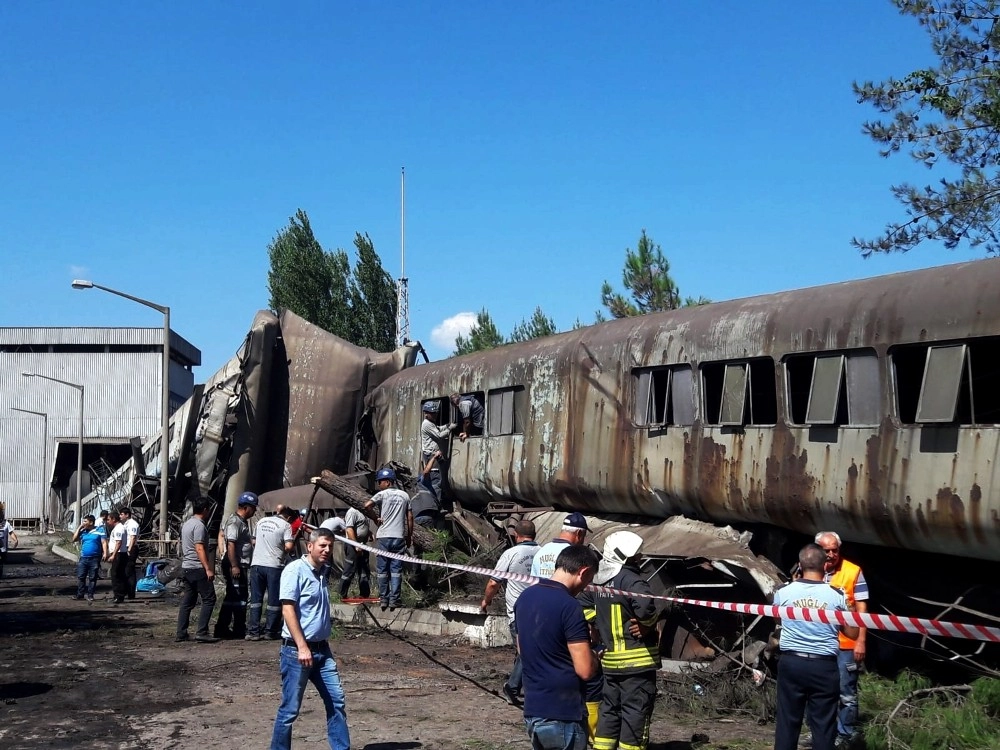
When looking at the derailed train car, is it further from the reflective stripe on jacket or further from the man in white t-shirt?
the man in white t-shirt

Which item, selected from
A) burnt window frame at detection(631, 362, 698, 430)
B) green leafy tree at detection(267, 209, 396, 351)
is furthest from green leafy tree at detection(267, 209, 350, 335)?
burnt window frame at detection(631, 362, 698, 430)

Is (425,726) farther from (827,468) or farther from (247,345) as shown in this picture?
(247,345)

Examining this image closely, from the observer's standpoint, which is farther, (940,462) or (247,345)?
(247,345)

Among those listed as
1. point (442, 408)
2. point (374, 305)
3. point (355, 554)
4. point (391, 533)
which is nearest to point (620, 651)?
point (391, 533)

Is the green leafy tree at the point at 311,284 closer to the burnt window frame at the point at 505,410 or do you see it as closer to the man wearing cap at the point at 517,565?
the burnt window frame at the point at 505,410

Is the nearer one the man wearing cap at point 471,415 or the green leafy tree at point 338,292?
the man wearing cap at point 471,415

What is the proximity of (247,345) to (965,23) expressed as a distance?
14422mm

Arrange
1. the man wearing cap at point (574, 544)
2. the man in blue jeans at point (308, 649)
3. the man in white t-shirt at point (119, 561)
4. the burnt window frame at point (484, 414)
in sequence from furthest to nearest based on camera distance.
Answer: the man in white t-shirt at point (119, 561), the burnt window frame at point (484, 414), the man wearing cap at point (574, 544), the man in blue jeans at point (308, 649)

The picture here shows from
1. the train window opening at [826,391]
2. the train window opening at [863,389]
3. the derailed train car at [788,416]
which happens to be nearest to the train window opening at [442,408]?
the derailed train car at [788,416]

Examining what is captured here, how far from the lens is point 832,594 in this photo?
6281 mm

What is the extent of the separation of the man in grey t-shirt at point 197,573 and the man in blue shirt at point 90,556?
6.63 m

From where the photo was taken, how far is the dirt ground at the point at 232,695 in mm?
7969

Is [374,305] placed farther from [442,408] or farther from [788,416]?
[788,416]

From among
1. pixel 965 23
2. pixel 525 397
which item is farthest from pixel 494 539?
pixel 965 23
